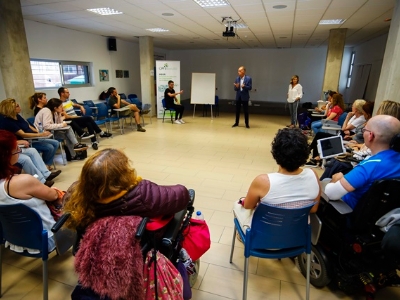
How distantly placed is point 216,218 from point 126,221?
1.79 metres

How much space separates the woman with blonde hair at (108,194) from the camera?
3.73 feet

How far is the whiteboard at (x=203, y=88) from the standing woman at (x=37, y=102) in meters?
5.44

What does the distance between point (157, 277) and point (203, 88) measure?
8.29 m

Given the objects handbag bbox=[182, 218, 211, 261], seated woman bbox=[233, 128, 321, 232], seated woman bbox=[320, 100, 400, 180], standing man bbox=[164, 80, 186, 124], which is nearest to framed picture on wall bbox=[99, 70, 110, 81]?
standing man bbox=[164, 80, 186, 124]

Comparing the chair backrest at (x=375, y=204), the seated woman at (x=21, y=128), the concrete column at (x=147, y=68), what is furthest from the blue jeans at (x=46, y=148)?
the concrete column at (x=147, y=68)

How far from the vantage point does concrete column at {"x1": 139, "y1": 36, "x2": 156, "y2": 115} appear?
8859mm

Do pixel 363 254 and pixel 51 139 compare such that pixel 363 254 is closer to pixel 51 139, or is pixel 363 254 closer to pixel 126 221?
pixel 126 221

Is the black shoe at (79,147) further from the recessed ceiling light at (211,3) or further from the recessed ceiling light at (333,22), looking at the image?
the recessed ceiling light at (333,22)

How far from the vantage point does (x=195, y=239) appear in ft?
5.18

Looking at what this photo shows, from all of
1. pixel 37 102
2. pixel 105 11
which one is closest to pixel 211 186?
pixel 37 102

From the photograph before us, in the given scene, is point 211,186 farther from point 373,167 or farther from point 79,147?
point 79,147

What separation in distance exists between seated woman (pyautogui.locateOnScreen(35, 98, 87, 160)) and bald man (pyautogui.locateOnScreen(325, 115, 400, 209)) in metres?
4.09

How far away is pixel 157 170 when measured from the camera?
4.11m

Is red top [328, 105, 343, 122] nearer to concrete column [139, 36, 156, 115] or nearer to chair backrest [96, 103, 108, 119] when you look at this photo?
chair backrest [96, 103, 108, 119]
